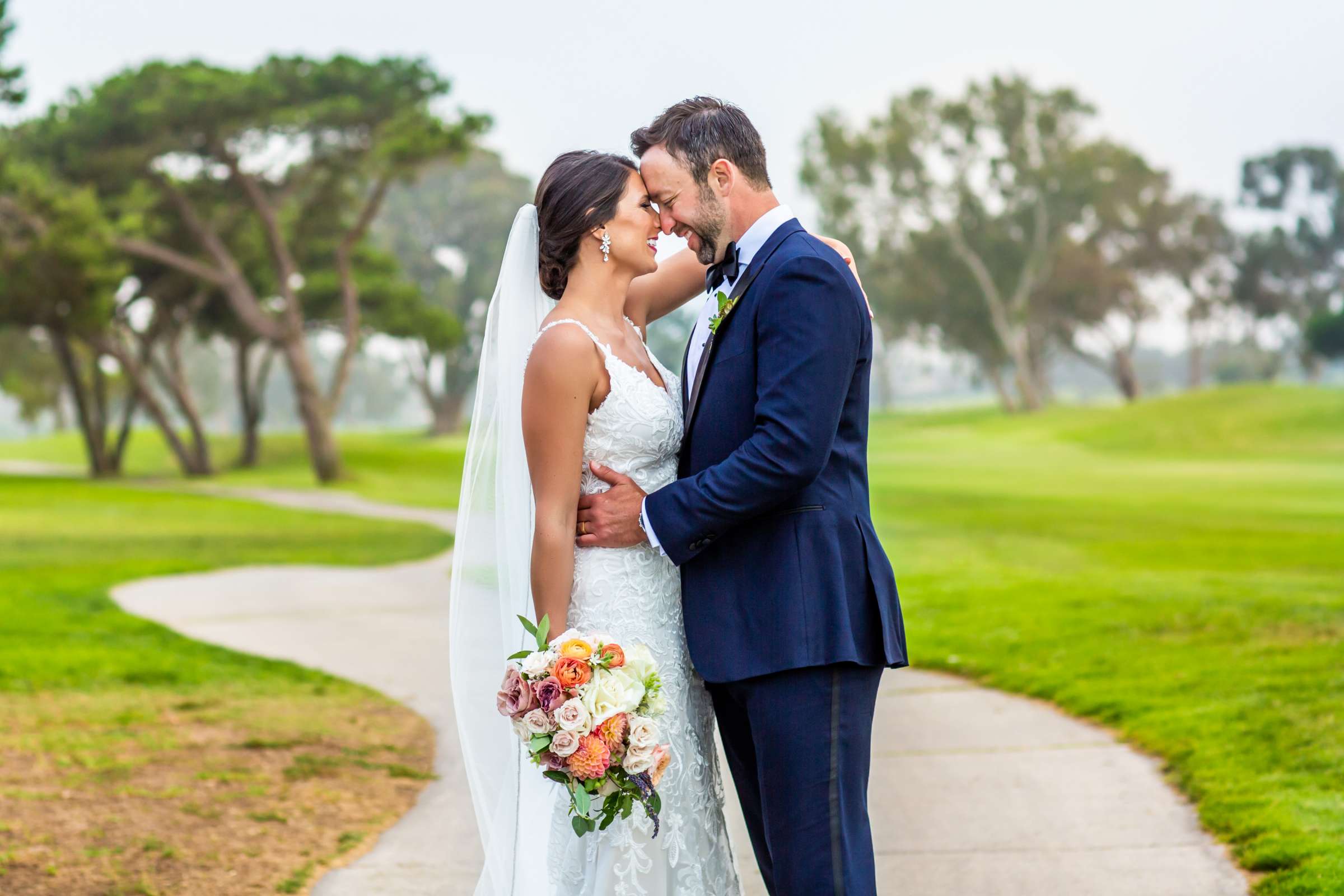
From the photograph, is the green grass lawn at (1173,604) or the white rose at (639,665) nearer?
the white rose at (639,665)

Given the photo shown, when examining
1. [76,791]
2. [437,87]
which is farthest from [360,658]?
[437,87]

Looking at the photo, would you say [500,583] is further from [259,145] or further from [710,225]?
[259,145]

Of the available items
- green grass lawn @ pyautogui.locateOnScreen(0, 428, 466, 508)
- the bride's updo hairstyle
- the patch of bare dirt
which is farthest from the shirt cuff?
green grass lawn @ pyautogui.locateOnScreen(0, 428, 466, 508)

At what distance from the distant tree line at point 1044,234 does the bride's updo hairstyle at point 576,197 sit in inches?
2115

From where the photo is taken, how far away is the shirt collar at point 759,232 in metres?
3.10

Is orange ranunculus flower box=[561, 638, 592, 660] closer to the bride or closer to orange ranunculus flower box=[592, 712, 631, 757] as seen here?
orange ranunculus flower box=[592, 712, 631, 757]

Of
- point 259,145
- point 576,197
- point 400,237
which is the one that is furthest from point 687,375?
point 400,237

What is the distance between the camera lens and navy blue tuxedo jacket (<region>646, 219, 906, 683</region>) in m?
2.82

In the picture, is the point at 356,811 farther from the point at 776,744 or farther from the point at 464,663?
the point at 776,744

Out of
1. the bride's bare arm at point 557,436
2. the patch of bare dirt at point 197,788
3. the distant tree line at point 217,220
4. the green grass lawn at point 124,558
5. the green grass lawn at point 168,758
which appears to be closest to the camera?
the bride's bare arm at point 557,436

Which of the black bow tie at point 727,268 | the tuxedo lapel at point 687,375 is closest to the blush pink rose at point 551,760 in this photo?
the tuxedo lapel at point 687,375

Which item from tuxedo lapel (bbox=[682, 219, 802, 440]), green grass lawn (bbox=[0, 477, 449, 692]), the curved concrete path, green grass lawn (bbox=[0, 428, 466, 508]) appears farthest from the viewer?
green grass lawn (bbox=[0, 428, 466, 508])

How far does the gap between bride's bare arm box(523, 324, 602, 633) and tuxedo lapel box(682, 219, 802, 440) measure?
271 mm

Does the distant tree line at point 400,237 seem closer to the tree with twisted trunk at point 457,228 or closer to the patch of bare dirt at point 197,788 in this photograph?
the tree with twisted trunk at point 457,228
